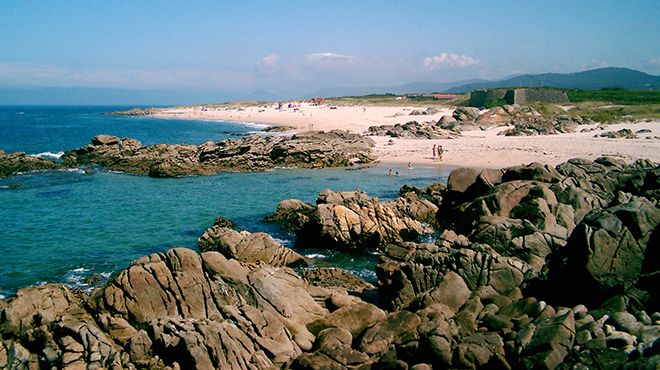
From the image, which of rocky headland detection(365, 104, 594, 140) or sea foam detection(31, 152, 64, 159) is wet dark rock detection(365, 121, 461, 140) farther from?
sea foam detection(31, 152, 64, 159)

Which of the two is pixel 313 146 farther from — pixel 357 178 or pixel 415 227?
pixel 415 227

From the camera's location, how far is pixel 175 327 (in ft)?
37.1

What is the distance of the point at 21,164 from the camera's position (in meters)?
44.2

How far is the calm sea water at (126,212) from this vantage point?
1981 cm

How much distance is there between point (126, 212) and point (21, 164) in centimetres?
2210

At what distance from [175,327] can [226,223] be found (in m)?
14.0

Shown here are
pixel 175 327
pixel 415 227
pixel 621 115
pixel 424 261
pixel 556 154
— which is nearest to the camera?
pixel 175 327

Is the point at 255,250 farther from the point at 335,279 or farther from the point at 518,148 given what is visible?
the point at 518,148

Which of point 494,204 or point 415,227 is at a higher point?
point 494,204

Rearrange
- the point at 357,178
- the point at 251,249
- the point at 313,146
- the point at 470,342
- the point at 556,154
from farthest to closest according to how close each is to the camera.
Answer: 1. the point at 313,146
2. the point at 556,154
3. the point at 357,178
4. the point at 251,249
5. the point at 470,342

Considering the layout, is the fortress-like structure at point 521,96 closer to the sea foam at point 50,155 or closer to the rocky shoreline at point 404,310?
the sea foam at point 50,155

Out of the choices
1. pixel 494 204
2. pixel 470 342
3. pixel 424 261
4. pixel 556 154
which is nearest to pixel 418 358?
pixel 470 342

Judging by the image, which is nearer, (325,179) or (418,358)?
(418,358)

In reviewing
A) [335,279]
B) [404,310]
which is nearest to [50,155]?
[335,279]
